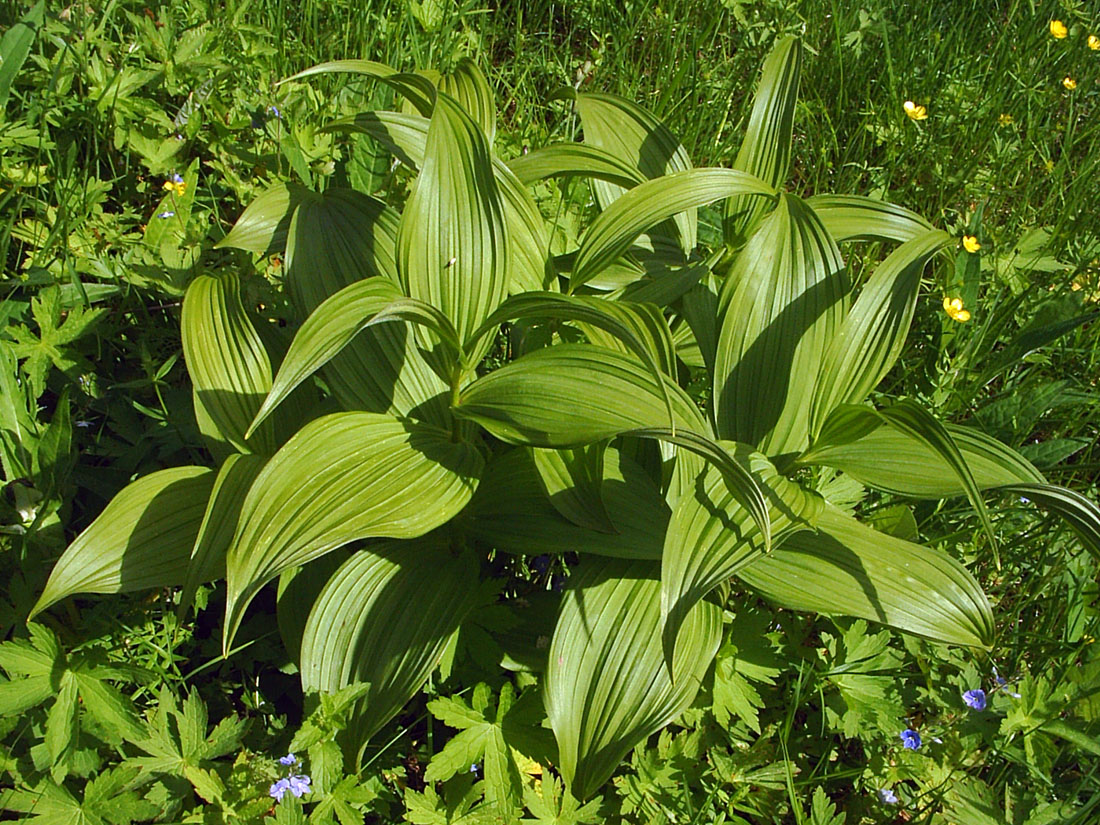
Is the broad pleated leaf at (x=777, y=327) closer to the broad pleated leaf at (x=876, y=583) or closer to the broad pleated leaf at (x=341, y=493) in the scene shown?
the broad pleated leaf at (x=876, y=583)

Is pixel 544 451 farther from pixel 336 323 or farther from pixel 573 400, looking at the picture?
pixel 336 323

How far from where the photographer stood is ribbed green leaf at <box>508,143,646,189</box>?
1913mm

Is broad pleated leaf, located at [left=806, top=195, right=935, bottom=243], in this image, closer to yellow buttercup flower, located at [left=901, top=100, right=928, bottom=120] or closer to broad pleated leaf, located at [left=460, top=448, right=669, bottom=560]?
broad pleated leaf, located at [left=460, top=448, right=669, bottom=560]

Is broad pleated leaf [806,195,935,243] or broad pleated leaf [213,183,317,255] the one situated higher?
broad pleated leaf [806,195,935,243]

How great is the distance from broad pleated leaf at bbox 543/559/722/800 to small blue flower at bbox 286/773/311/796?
16.4 inches

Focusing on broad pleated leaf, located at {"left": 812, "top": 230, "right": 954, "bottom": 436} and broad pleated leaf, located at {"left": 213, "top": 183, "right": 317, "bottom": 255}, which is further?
broad pleated leaf, located at {"left": 213, "top": 183, "right": 317, "bottom": 255}

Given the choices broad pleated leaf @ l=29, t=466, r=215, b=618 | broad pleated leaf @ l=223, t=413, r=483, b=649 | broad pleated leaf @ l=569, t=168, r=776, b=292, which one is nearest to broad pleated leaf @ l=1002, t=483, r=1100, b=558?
broad pleated leaf @ l=569, t=168, r=776, b=292

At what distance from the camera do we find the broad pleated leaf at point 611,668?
5.17 ft

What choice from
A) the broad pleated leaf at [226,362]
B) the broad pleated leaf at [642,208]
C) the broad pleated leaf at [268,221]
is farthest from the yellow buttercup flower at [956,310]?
the broad pleated leaf at [226,362]

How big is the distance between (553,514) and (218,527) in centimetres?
58

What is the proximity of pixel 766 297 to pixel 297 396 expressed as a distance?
0.93 metres

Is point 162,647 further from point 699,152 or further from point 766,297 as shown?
point 699,152

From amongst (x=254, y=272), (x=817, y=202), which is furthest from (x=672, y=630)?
(x=254, y=272)

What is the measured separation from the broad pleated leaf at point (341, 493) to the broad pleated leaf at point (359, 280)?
10cm
